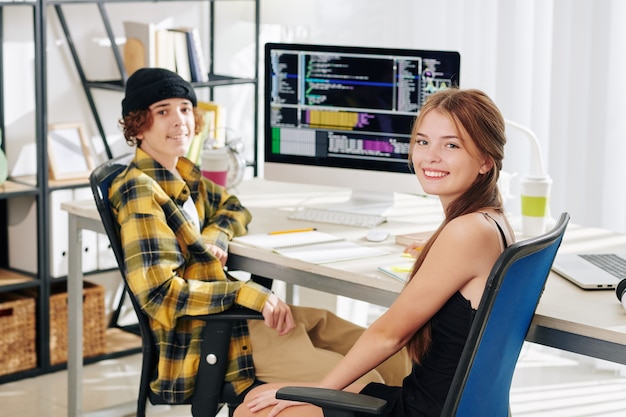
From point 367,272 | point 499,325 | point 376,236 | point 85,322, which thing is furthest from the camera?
point 85,322

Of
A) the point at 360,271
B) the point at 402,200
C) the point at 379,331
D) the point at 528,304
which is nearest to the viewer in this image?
the point at 528,304

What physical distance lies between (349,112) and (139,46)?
1247mm

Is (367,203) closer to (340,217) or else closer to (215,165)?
(340,217)

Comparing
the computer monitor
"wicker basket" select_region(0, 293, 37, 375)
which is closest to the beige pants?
the computer monitor

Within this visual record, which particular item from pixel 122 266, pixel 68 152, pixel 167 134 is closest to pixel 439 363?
pixel 122 266

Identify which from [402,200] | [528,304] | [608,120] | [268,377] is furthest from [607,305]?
[608,120]

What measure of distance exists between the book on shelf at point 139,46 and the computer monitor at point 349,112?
0.95 metres

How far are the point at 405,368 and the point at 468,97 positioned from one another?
0.77 meters

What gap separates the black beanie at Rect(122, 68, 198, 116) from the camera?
8.65 ft

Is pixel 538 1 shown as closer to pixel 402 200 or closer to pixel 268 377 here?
pixel 402 200

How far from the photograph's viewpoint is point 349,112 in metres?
3.06

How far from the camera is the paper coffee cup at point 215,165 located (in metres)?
3.24

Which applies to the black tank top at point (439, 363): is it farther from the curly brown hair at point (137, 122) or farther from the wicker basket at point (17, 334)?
the wicker basket at point (17, 334)

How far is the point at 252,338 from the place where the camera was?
8.24ft
